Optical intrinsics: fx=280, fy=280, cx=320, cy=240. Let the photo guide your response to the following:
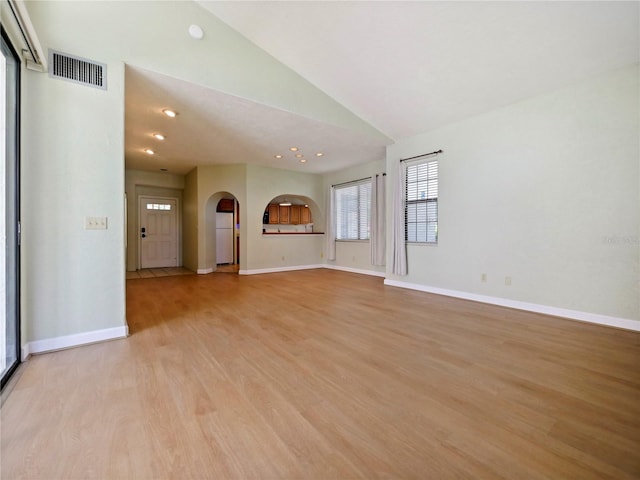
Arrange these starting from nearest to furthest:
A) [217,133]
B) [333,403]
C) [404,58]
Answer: [333,403] → [404,58] → [217,133]

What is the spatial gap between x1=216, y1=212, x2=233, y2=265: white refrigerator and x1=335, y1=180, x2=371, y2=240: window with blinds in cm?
338

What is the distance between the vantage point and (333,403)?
5.17 ft

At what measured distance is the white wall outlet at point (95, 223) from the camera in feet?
8.07

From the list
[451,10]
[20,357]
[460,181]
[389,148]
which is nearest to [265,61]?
[451,10]

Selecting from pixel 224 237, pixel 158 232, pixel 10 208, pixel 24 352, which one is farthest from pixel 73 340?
pixel 224 237

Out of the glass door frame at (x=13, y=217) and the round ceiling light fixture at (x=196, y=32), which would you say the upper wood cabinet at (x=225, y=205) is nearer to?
the round ceiling light fixture at (x=196, y=32)

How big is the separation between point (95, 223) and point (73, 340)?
1.02 m

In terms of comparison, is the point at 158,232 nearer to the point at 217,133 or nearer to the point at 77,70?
the point at 217,133

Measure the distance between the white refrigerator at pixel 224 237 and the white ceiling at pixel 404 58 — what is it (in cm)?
389

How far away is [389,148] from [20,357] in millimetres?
5343

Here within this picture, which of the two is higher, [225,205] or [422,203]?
[225,205]

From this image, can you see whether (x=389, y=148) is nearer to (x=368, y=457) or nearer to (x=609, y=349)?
(x=609, y=349)

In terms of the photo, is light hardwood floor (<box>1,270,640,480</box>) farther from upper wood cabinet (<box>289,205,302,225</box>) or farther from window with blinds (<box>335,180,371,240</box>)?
upper wood cabinet (<box>289,205,302,225</box>)

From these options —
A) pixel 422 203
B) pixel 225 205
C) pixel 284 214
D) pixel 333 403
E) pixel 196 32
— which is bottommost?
pixel 333 403
